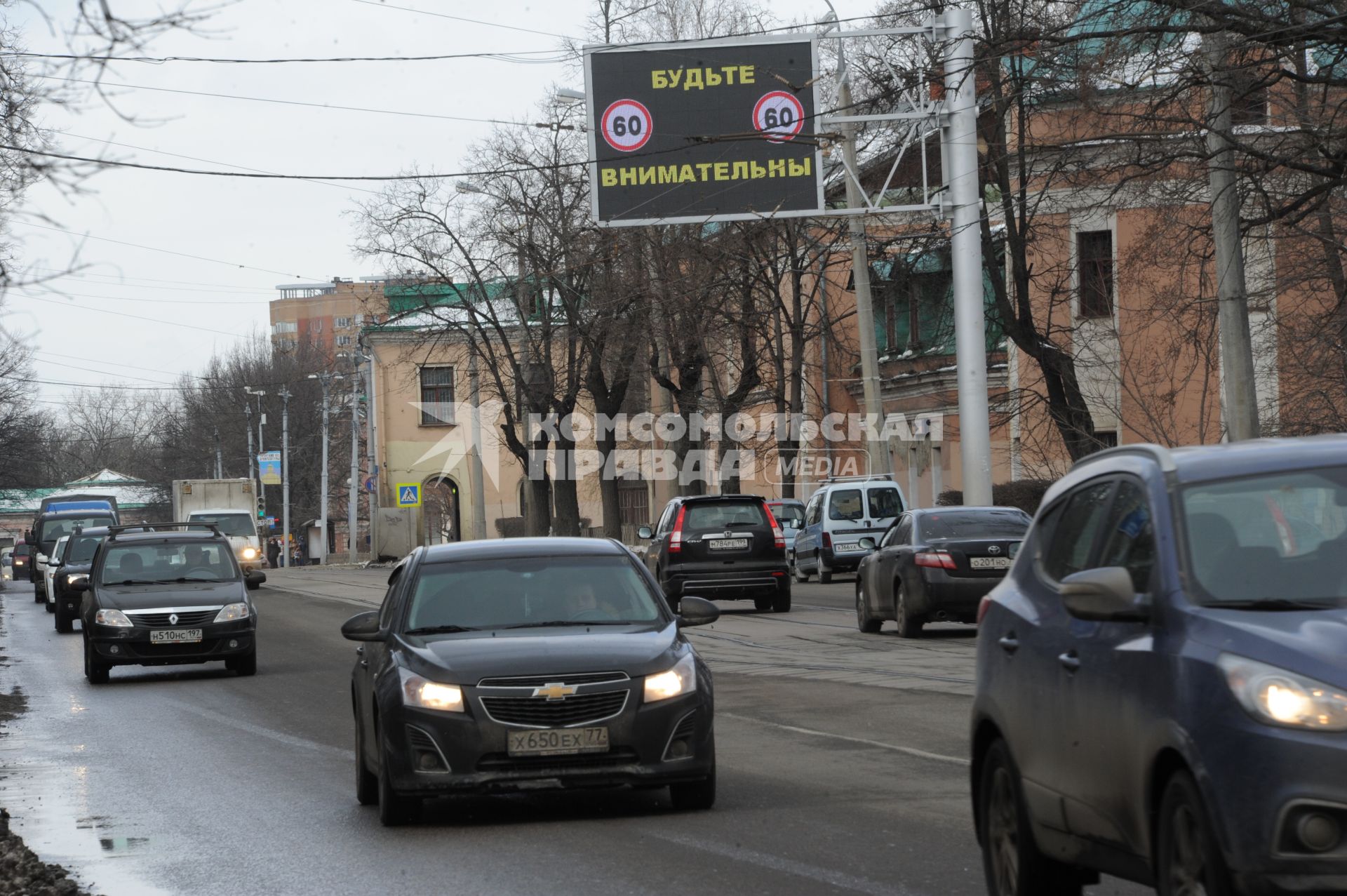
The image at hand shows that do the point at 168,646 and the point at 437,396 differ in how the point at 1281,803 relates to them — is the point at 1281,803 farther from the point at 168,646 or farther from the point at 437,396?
the point at 437,396

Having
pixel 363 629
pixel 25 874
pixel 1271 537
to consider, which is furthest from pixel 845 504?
pixel 1271 537

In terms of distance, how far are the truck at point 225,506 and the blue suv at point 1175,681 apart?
44.2m

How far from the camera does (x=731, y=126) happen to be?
2567cm

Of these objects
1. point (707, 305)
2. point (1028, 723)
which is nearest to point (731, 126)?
point (707, 305)

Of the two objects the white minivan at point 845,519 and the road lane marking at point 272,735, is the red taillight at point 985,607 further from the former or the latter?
the white minivan at point 845,519

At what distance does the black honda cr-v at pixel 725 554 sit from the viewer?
28000 millimetres

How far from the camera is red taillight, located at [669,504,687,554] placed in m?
28.2

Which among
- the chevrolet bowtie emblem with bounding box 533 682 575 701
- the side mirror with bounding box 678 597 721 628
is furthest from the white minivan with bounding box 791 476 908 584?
the chevrolet bowtie emblem with bounding box 533 682 575 701

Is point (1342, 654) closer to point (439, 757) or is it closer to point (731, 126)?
point (439, 757)

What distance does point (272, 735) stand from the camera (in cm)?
1408

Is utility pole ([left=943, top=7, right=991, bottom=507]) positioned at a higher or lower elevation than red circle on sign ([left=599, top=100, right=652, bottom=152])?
lower

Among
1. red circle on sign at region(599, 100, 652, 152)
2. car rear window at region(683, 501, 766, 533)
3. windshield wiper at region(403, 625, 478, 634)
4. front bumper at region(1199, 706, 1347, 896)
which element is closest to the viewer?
front bumper at region(1199, 706, 1347, 896)

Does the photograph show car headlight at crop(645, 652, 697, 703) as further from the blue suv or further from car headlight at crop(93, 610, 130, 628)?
car headlight at crop(93, 610, 130, 628)

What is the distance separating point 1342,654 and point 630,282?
127 ft
